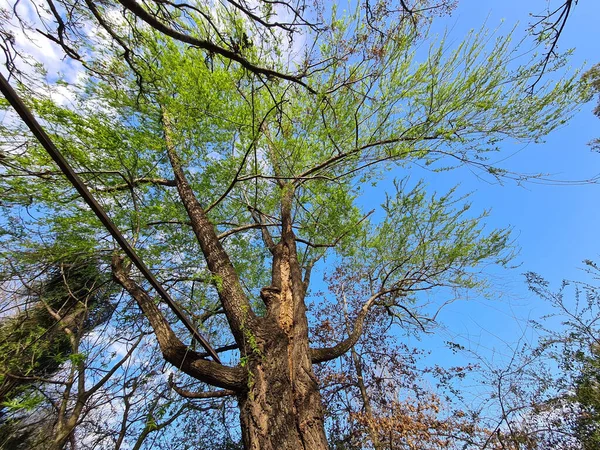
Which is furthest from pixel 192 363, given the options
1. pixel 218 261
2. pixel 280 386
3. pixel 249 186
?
pixel 249 186

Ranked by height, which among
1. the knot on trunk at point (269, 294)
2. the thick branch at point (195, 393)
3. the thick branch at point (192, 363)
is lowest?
the thick branch at point (195, 393)

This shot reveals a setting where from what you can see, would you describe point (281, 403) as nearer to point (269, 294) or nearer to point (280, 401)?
point (280, 401)

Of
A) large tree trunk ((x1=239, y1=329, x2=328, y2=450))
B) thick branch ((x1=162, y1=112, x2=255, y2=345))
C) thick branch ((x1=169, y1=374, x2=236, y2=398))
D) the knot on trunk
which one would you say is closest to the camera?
large tree trunk ((x1=239, y1=329, x2=328, y2=450))

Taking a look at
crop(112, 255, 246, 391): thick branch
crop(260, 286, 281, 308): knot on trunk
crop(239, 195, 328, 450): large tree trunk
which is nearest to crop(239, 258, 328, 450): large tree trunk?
crop(239, 195, 328, 450): large tree trunk

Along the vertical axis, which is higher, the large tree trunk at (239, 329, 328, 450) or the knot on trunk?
the knot on trunk

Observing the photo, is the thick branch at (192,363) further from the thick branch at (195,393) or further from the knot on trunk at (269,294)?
the knot on trunk at (269,294)

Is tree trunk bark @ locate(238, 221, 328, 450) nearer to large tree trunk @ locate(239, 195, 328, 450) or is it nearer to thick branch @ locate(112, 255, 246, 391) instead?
large tree trunk @ locate(239, 195, 328, 450)

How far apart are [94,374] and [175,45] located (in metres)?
4.66

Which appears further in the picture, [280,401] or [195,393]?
[195,393]

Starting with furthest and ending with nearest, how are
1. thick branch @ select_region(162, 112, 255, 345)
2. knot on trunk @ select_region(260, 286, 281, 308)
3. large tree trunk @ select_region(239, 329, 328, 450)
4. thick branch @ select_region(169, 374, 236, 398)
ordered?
knot on trunk @ select_region(260, 286, 281, 308) < thick branch @ select_region(162, 112, 255, 345) < thick branch @ select_region(169, 374, 236, 398) < large tree trunk @ select_region(239, 329, 328, 450)

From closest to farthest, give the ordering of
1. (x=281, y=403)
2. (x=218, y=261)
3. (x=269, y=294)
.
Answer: (x=281, y=403) → (x=218, y=261) → (x=269, y=294)

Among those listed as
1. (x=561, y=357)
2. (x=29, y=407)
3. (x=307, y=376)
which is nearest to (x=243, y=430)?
(x=307, y=376)

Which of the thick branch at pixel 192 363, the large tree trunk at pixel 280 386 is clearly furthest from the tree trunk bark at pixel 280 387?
the thick branch at pixel 192 363

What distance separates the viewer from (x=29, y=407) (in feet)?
5.53
